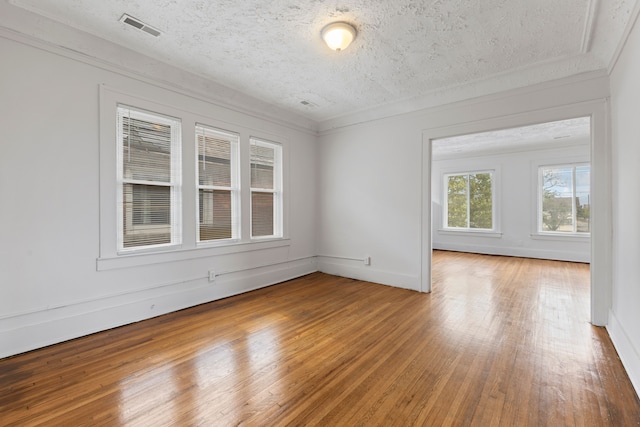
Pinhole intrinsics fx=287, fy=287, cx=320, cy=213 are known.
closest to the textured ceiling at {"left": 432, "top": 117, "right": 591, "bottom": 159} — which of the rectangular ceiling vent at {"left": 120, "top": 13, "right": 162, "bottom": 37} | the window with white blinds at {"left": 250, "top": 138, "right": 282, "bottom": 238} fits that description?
the window with white blinds at {"left": 250, "top": 138, "right": 282, "bottom": 238}

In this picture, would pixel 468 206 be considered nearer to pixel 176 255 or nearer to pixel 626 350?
pixel 626 350

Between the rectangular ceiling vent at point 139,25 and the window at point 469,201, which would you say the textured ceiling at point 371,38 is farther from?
the window at point 469,201

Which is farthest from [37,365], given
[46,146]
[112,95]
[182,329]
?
[112,95]

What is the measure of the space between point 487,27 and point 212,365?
12.6ft

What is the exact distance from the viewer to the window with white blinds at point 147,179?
3.19 m

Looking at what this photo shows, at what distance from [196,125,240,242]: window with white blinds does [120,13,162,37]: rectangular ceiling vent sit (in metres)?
1.21

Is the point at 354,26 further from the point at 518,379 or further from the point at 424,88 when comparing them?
the point at 518,379

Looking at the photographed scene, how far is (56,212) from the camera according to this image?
2.70 meters

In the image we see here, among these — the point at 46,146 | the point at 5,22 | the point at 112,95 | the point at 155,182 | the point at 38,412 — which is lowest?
the point at 38,412

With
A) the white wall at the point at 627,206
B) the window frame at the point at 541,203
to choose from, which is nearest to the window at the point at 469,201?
the window frame at the point at 541,203

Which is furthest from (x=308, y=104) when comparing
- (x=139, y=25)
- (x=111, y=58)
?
(x=111, y=58)

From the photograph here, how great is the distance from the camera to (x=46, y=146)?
2.65m

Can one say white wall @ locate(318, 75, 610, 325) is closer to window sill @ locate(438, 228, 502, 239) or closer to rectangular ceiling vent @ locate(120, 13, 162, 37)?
rectangular ceiling vent @ locate(120, 13, 162, 37)

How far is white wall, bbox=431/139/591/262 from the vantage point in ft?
22.2
